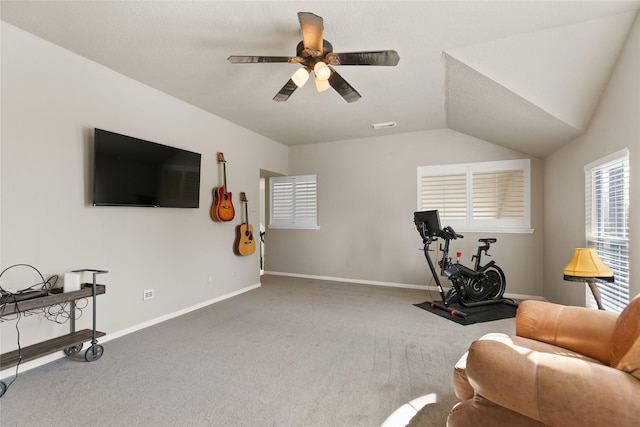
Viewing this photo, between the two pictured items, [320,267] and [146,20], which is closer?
[146,20]

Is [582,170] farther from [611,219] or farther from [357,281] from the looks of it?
[357,281]

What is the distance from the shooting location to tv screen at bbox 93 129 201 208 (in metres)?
2.98

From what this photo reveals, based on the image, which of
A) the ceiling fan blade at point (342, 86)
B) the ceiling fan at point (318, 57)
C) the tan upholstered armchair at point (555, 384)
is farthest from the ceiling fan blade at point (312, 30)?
the tan upholstered armchair at point (555, 384)

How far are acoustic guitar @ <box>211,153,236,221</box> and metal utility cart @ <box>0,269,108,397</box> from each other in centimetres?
182

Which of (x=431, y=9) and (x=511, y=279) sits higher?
(x=431, y=9)

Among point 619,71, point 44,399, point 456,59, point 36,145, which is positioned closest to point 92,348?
point 44,399

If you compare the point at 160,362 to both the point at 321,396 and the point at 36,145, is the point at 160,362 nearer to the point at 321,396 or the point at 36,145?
the point at 321,396

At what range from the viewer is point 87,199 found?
9.77ft

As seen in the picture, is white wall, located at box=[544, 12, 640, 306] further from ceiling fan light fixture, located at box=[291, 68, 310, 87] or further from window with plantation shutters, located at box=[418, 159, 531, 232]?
ceiling fan light fixture, located at box=[291, 68, 310, 87]

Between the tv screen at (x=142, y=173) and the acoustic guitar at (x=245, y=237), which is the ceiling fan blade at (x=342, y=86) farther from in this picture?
the acoustic guitar at (x=245, y=237)

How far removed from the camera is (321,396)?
2.11 m

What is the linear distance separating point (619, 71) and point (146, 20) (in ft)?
12.2

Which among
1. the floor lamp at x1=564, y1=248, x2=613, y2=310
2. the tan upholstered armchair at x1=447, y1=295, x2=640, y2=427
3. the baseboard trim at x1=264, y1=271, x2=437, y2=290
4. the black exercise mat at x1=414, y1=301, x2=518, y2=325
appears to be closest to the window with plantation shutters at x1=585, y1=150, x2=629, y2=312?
the floor lamp at x1=564, y1=248, x2=613, y2=310

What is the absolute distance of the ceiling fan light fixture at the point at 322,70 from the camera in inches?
93.8
